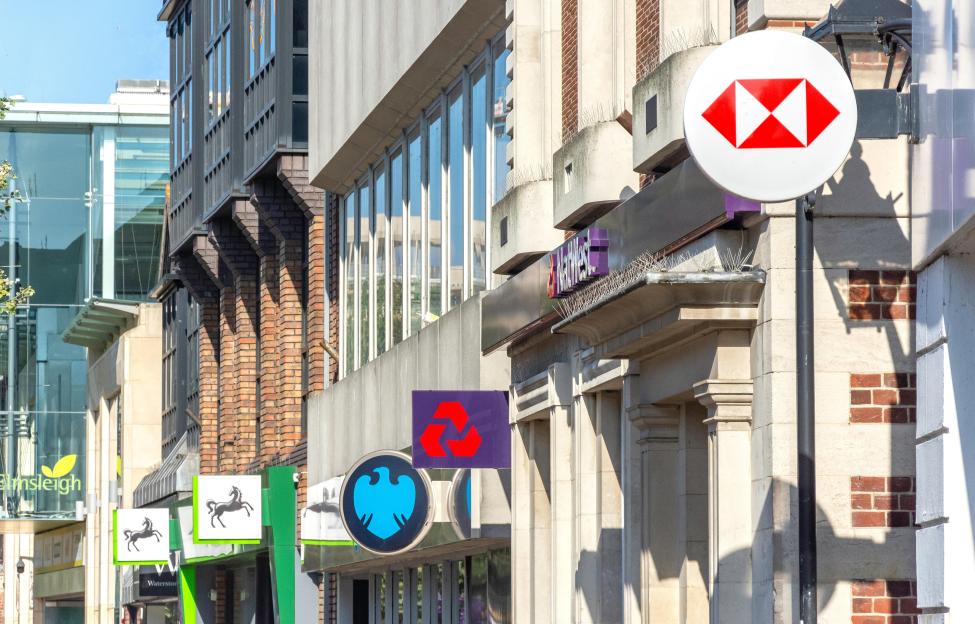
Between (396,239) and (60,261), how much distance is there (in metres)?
33.9

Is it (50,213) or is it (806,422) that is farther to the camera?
(50,213)

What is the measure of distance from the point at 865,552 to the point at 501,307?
25.6 feet

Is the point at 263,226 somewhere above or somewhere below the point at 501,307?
above

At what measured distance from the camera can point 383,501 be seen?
21188 millimetres

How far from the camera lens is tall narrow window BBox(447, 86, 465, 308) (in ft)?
75.4

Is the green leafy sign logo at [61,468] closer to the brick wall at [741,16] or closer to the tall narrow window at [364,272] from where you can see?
the tall narrow window at [364,272]

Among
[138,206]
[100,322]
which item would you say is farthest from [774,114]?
[138,206]

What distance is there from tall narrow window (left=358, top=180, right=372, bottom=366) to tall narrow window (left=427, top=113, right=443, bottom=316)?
3.51m

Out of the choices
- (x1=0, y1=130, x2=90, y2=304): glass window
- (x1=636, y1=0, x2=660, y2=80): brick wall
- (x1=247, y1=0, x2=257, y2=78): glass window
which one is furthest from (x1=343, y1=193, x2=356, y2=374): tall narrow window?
(x1=0, y1=130, x2=90, y2=304): glass window

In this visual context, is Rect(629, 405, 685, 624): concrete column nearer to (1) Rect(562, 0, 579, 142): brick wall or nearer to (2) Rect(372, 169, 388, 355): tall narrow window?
(1) Rect(562, 0, 579, 142): brick wall

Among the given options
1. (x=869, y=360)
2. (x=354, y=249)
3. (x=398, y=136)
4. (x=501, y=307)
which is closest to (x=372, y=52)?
(x=398, y=136)

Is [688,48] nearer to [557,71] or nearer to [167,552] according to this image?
[557,71]

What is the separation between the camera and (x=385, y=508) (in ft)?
69.5

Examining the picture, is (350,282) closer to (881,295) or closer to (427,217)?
(427,217)
